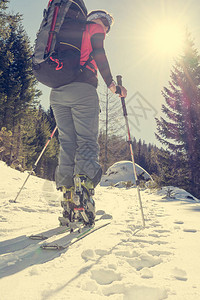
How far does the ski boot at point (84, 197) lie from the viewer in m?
1.67

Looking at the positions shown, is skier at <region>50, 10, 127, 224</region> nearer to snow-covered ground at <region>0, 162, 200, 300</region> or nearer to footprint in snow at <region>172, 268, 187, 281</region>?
snow-covered ground at <region>0, 162, 200, 300</region>

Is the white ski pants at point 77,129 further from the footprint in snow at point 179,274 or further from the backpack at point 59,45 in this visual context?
the footprint in snow at point 179,274

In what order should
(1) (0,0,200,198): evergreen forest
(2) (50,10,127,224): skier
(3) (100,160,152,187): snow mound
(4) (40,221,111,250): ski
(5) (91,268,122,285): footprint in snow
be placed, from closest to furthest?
(5) (91,268,122,285): footprint in snow → (4) (40,221,111,250): ski → (2) (50,10,127,224): skier → (1) (0,0,200,198): evergreen forest → (3) (100,160,152,187): snow mound

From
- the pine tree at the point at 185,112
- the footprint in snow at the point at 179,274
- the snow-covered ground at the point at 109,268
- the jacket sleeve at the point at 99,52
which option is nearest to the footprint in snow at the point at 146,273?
the snow-covered ground at the point at 109,268

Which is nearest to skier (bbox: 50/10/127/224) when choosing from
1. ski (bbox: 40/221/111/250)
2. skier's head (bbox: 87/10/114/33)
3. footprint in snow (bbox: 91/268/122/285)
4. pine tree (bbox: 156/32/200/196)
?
skier's head (bbox: 87/10/114/33)

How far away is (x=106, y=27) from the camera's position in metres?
2.04

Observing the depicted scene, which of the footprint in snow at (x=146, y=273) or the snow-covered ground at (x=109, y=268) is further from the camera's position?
the footprint in snow at (x=146, y=273)

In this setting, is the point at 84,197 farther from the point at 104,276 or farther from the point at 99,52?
the point at 99,52

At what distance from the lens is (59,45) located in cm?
173

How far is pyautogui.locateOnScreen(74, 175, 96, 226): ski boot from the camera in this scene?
167 cm

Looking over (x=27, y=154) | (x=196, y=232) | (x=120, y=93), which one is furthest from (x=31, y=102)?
(x=196, y=232)

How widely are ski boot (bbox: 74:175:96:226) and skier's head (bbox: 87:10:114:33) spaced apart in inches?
59.8

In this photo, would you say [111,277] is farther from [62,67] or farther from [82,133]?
[62,67]

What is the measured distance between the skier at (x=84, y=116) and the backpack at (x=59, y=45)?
10 centimetres
